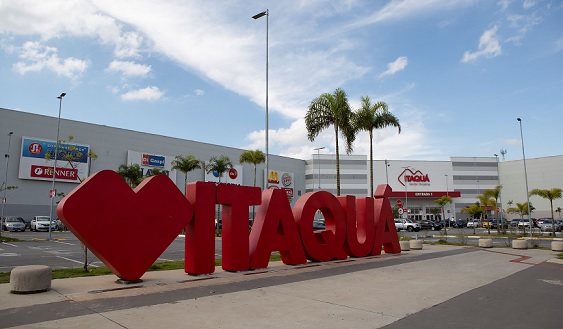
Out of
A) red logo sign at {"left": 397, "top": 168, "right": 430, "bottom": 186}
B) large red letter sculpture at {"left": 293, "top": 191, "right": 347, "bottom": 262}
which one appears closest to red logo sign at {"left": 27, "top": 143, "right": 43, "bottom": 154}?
large red letter sculpture at {"left": 293, "top": 191, "right": 347, "bottom": 262}

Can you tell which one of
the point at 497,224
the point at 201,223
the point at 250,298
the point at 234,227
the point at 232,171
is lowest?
the point at 250,298

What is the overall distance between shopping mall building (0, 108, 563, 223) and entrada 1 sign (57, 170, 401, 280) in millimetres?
19461

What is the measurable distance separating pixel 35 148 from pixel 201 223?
42090mm

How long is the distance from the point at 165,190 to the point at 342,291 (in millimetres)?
5493

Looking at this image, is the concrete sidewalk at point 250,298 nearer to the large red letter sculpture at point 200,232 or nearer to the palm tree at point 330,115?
the large red letter sculpture at point 200,232

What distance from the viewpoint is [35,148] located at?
45.2 m

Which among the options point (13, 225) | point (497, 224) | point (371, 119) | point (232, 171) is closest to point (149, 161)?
point (232, 171)

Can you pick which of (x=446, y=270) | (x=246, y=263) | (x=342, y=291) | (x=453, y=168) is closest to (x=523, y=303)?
(x=342, y=291)

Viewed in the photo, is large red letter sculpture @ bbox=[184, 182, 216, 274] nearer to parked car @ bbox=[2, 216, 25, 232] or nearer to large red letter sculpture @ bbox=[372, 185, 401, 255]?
large red letter sculpture @ bbox=[372, 185, 401, 255]

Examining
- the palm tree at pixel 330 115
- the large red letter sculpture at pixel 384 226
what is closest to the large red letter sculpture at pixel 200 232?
the large red letter sculpture at pixel 384 226

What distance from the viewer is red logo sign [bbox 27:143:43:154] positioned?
44.8 m

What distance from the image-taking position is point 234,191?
12891 mm

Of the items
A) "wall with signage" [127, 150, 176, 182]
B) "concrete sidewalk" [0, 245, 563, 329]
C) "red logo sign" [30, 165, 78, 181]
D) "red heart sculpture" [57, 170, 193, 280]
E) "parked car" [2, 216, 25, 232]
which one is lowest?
"concrete sidewalk" [0, 245, 563, 329]

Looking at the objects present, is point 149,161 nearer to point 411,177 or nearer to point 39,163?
point 39,163
